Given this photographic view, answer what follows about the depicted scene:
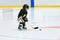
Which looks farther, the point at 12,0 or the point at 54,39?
the point at 12,0

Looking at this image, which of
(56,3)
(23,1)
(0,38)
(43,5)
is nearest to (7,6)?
(23,1)

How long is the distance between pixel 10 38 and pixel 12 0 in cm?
976

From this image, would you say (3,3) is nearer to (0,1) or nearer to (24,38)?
(0,1)

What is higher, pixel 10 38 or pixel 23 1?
pixel 23 1

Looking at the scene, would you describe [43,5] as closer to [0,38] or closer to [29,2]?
[29,2]

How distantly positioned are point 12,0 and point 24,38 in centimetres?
978

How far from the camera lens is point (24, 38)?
151 inches

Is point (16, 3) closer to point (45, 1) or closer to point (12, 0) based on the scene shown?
point (12, 0)

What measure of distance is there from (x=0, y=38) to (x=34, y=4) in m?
9.70

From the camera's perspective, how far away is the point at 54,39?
366 cm

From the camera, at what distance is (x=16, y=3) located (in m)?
13.4

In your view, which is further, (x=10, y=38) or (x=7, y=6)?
(x=7, y=6)

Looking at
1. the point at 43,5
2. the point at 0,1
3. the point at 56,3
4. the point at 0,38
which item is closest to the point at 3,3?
the point at 0,1

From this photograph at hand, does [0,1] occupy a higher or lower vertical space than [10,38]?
higher
